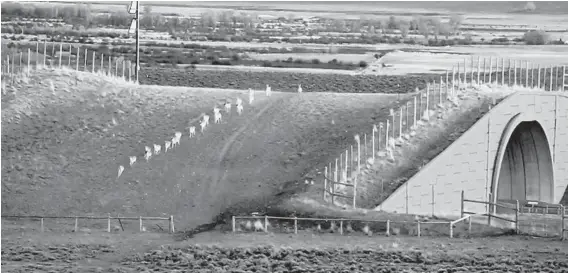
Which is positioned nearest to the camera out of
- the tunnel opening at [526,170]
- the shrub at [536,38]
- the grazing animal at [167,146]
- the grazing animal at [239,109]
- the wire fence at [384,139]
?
the wire fence at [384,139]

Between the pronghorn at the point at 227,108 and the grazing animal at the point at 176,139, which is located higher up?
the pronghorn at the point at 227,108

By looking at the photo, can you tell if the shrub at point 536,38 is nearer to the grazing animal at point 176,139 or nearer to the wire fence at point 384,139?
the wire fence at point 384,139

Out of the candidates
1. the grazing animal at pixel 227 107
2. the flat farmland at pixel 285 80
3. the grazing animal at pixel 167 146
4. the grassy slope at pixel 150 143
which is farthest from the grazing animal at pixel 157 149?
the flat farmland at pixel 285 80

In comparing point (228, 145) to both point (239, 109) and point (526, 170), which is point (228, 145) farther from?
point (526, 170)

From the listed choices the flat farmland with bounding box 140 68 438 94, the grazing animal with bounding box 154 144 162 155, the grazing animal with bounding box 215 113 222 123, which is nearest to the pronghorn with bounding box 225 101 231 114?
the grazing animal with bounding box 215 113 222 123

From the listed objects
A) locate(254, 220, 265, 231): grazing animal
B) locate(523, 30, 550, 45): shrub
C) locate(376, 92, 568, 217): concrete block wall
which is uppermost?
locate(523, 30, 550, 45): shrub

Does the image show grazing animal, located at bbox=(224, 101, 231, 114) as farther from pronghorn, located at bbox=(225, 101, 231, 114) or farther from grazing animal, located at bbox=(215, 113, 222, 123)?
grazing animal, located at bbox=(215, 113, 222, 123)

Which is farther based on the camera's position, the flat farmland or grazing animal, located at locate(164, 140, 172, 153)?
the flat farmland
